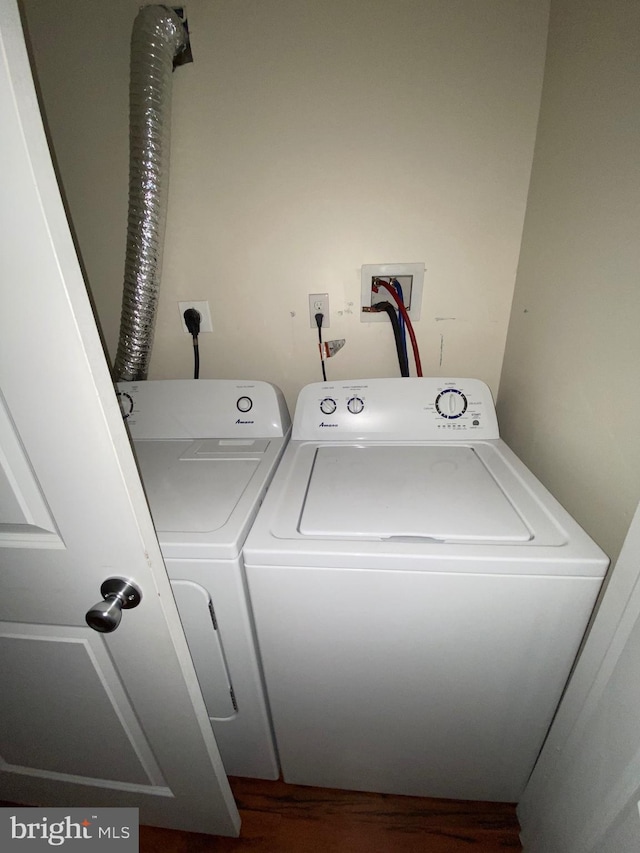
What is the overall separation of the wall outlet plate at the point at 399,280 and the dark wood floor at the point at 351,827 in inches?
63.7

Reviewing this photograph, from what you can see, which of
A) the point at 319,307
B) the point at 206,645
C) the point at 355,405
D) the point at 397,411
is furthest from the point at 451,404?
the point at 206,645

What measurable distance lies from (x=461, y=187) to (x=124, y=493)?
132 centimetres

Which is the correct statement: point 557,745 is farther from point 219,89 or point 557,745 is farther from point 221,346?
point 219,89

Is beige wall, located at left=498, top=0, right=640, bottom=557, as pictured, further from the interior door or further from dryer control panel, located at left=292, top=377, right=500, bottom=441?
the interior door

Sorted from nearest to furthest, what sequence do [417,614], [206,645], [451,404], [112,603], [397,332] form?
[112,603], [417,614], [206,645], [451,404], [397,332]

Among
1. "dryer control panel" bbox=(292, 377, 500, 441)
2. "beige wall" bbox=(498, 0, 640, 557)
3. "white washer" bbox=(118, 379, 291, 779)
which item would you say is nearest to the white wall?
"beige wall" bbox=(498, 0, 640, 557)

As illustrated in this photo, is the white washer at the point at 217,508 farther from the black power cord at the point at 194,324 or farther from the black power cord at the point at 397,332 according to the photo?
the black power cord at the point at 397,332

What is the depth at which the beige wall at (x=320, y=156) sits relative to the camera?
0.98 metres

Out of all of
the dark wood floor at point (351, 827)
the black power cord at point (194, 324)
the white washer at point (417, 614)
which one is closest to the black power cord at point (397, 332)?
the white washer at point (417, 614)

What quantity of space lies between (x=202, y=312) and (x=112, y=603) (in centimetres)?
108

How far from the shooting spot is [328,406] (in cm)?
117

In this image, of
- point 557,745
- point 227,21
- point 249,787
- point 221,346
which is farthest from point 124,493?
point 227,21

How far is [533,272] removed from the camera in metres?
1.06

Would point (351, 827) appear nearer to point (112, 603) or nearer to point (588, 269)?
point (112, 603)
